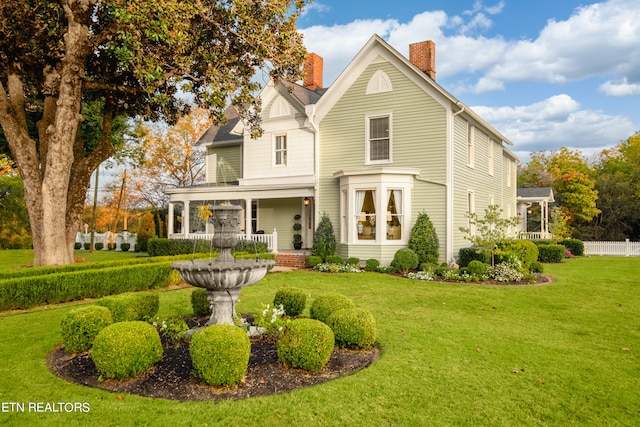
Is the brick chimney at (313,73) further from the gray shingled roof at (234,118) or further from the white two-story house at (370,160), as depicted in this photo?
the white two-story house at (370,160)

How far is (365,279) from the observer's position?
13.6 metres

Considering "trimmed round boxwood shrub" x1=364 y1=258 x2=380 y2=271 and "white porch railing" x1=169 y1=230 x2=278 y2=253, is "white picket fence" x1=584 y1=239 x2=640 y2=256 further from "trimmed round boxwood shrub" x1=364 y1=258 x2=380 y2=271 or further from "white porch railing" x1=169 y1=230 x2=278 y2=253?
"white porch railing" x1=169 y1=230 x2=278 y2=253

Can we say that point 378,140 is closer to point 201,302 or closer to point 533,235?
point 201,302

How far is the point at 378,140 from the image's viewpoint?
1702 centimetres

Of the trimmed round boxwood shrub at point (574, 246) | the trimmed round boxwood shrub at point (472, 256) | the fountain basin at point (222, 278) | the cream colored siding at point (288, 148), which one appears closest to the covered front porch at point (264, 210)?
the cream colored siding at point (288, 148)

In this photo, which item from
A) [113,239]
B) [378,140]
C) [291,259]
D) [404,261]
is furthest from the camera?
[113,239]

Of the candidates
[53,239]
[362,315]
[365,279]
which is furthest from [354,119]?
[362,315]

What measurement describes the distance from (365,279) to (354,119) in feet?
23.3

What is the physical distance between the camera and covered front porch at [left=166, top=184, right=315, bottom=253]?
62.4ft

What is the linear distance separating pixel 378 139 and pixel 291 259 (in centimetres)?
607

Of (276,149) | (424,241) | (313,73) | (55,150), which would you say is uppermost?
(313,73)

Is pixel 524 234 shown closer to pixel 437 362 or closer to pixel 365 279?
pixel 365 279

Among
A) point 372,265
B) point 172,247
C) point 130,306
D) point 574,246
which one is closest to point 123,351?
point 130,306

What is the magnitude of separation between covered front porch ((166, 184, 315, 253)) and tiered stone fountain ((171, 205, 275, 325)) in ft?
38.1
